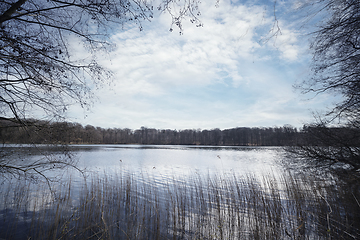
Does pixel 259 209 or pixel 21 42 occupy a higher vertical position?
pixel 21 42

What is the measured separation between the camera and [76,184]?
389 inches

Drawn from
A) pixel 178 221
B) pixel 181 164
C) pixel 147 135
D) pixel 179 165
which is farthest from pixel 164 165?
pixel 147 135

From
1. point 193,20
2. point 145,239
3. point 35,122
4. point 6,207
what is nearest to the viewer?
point 193,20

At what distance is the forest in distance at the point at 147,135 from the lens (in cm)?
371

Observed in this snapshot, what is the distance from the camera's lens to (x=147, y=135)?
10669cm

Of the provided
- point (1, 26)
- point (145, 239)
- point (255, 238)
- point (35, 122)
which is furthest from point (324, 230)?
point (1, 26)

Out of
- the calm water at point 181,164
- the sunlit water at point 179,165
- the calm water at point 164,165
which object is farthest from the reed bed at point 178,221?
the calm water at point 181,164

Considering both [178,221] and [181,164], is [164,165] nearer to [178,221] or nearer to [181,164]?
[181,164]

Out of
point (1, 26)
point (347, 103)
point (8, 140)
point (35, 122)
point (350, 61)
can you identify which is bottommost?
point (8, 140)

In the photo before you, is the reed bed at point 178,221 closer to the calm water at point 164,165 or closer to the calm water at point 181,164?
the calm water at point 164,165

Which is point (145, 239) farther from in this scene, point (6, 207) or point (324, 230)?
point (6, 207)

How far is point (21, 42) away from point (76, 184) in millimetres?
8873

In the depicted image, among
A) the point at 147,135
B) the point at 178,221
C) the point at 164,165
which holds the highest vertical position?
the point at 147,135

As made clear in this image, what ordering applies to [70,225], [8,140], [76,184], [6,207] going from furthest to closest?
[76,184] < [6,207] < [70,225] < [8,140]
